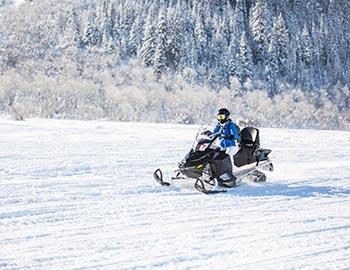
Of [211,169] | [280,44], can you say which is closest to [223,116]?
[211,169]

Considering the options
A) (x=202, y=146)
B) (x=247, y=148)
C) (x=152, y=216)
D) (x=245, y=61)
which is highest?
(x=245, y=61)

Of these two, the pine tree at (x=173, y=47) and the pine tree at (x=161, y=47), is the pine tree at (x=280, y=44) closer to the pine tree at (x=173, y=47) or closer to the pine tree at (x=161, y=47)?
the pine tree at (x=173, y=47)

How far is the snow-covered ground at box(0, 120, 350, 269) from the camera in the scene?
448 cm

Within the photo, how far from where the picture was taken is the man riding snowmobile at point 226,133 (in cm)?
795

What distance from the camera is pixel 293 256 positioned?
A: 15.1ft

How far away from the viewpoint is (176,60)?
5019 centimetres

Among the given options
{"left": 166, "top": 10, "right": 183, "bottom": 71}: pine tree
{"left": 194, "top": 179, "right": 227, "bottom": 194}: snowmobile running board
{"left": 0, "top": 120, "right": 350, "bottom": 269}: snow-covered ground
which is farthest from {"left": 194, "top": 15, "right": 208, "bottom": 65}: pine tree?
{"left": 194, "top": 179, "right": 227, "bottom": 194}: snowmobile running board

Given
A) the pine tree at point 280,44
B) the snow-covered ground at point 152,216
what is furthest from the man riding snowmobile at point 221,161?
the pine tree at point 280,44

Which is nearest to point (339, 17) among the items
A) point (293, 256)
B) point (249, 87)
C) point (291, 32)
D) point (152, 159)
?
point (291, 32)

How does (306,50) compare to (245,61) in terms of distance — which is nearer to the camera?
(245,61)

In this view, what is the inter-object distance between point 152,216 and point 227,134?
2641 millimetres

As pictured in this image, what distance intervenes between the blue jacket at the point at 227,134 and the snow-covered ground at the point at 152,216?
2.57ft

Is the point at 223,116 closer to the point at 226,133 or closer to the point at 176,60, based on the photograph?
the point at 226,133

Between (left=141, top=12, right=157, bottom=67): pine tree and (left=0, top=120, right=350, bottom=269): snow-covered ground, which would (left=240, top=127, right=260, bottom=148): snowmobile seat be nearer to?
(left=0, top=120, right=350, bottom=269): snow-covered ground
